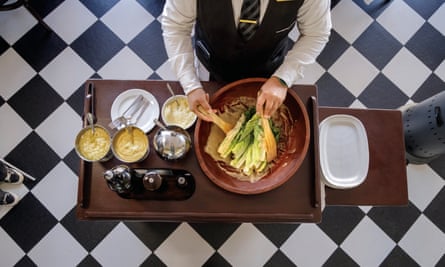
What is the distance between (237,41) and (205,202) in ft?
2.19

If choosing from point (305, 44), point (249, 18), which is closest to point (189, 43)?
point (249, 18)

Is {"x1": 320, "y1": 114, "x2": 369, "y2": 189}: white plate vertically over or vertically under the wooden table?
under

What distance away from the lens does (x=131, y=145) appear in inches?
63.6

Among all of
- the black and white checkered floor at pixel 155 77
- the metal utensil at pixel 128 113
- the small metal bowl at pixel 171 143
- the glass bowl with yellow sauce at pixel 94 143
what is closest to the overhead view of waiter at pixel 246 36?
the small metal bowl at pixel 171 143

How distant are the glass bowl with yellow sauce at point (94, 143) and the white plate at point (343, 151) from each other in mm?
974

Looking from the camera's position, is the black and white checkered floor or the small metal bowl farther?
the black and white checkered floor

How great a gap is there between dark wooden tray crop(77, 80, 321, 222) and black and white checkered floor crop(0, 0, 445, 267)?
962 mm

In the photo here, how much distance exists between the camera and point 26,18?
2826mm

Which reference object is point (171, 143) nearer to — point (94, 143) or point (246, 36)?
point (94, 143)

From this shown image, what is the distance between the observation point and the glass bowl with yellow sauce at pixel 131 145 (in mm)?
1596

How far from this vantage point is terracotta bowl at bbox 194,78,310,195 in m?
1.55

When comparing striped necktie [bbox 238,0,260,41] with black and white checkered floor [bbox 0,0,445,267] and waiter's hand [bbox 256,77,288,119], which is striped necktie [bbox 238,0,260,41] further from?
black and white checkered floor [bbox 0,0,445,267]

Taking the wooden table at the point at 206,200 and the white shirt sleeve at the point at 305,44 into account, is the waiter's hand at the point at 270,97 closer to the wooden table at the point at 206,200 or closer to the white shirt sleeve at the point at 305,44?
the white shirt sleeve at the point at 305,44

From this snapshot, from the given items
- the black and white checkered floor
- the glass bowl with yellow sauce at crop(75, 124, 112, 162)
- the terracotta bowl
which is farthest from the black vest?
the black and white checkered floor
